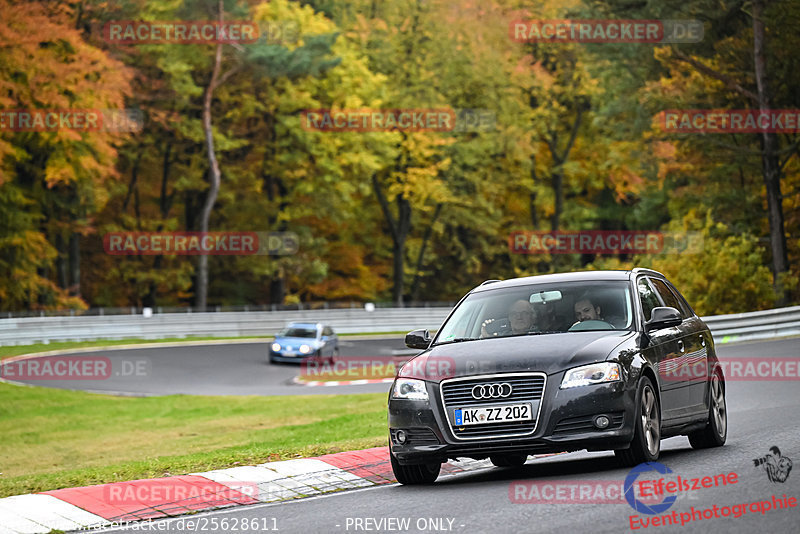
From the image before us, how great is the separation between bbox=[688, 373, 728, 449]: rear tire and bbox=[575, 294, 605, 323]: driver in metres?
1.71

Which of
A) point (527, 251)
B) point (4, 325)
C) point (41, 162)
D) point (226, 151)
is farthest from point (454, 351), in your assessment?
point (527, 251)

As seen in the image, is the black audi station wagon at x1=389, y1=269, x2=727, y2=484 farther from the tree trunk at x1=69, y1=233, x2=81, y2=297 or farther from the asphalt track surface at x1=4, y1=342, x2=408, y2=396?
the tree trunk at x1=69, y1=233, x2=81, y2=297

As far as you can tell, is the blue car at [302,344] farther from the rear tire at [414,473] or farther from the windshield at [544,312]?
the rear tire at [414,473]

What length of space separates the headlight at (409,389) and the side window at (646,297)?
90.7 inches

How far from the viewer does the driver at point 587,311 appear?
10.4 m

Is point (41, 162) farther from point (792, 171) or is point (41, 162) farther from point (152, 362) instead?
point (792, 171)

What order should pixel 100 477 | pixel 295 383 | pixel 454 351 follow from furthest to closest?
1. pixel 295 383
2. pixel 100 477
3. pixel 454 351

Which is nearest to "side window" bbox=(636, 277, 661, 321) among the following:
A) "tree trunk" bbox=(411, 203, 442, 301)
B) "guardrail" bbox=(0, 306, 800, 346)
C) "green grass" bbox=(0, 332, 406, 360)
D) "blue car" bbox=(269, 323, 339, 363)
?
"blue car" bbox=(269, 323, 339, 363)

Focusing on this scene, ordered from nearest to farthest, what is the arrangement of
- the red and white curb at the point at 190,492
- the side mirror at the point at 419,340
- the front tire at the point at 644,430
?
the red and white curb at the point at 190,492 < the front tire at the point at 644,430 < the side mirror at the point at 419,340

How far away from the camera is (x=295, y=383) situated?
3097cm

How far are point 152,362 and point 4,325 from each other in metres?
8.68

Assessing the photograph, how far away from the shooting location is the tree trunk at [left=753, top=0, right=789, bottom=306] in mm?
36594

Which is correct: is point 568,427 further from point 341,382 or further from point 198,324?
point 198,324

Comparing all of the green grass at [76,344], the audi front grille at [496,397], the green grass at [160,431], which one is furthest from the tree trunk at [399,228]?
the audi front grille at [496,397]
